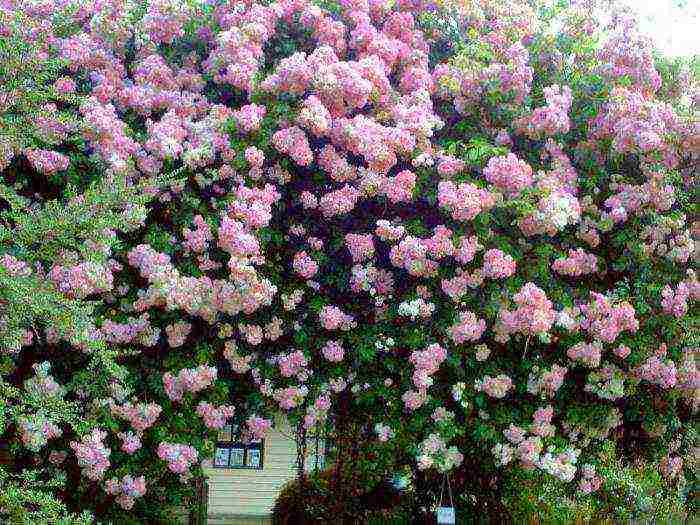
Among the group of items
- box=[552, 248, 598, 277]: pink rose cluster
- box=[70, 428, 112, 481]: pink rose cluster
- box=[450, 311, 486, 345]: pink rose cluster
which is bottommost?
box=[70, 428, 112, 481]: pink rose cluster

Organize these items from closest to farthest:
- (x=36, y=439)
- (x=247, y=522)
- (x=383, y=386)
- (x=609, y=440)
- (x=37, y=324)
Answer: (x=36, y=439)
(x=37, y=324)
(x=383, y=386)
(x=609, y=440)
(x=247, y=522)

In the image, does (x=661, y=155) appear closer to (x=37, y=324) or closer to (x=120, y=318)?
(x=120, y=318)

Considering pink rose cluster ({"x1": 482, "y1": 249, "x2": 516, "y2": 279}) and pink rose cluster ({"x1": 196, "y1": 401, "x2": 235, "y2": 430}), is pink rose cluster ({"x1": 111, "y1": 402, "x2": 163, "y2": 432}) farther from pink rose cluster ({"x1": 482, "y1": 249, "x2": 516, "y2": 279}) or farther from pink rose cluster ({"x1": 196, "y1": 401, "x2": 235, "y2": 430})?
pink rose cluster ({"x1": 482, "y1": 249, "x2": 516, "y2": 279})

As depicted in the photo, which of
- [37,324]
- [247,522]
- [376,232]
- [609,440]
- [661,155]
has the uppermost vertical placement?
[661,155]

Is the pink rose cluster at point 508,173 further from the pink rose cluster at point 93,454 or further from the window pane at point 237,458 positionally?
the window pane at point 237,458

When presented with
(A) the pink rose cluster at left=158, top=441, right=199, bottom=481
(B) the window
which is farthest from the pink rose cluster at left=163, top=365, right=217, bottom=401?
(B) the window

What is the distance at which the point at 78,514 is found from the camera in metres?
3.06

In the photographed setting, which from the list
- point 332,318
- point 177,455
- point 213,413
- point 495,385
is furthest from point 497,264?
point 177,455

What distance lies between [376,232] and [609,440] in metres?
1.48

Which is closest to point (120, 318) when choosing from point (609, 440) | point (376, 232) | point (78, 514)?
point (78, 514)

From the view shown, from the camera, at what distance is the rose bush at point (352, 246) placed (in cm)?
304

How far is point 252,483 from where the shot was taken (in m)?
9.73

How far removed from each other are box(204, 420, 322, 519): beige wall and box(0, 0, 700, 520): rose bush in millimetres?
6360

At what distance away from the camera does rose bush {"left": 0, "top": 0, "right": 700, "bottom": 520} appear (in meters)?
3.04
